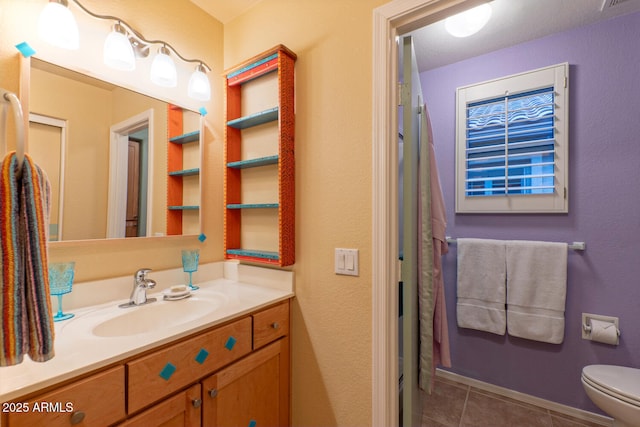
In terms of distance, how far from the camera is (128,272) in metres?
1.22

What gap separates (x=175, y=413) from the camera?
0.85 meters

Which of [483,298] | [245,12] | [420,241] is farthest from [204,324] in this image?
[483,298]

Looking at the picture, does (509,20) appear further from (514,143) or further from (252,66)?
(252,66)

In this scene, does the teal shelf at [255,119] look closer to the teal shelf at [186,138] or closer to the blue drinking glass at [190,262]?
the teal shelf at [186,138]

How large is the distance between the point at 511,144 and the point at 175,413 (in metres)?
2.34

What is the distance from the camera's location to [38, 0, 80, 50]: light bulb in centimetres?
97

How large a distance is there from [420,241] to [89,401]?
4.36ft

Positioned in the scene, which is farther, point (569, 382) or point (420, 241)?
point (569, 382)

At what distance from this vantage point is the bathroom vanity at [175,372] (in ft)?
2.08

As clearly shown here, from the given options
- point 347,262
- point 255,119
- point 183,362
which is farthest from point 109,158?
point 347,262

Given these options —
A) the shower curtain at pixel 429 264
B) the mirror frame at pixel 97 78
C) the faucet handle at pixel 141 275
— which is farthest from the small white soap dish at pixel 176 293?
the shower curtain at pixel 429 264

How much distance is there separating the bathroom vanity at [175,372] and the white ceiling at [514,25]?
1.92m

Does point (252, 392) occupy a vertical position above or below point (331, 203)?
below

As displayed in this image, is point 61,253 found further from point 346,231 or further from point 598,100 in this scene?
point 598,100
